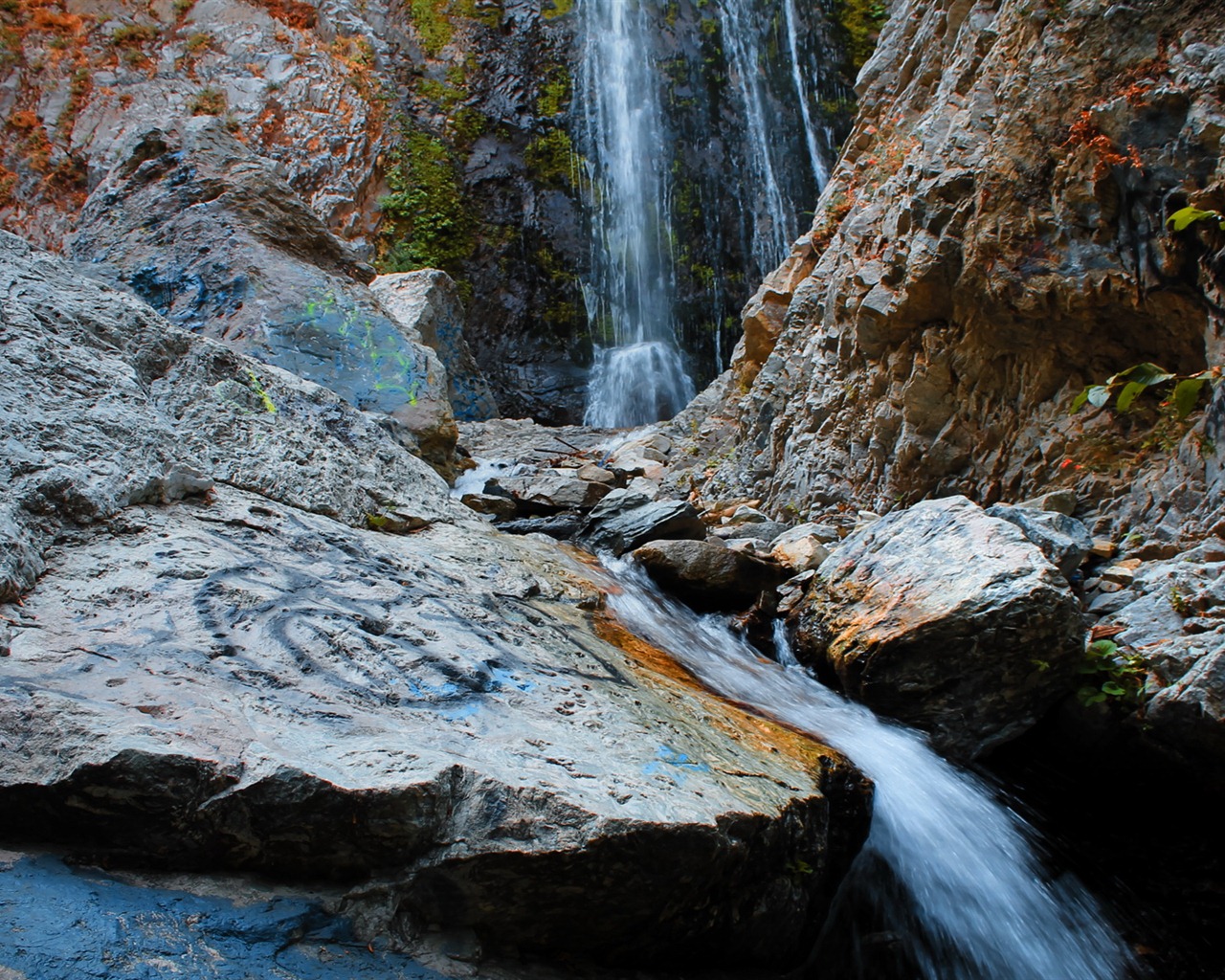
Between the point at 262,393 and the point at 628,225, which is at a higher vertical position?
the point at 628,225

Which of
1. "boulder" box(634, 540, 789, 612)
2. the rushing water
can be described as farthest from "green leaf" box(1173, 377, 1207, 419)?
"boulder" box(634, 540, 789, 612)

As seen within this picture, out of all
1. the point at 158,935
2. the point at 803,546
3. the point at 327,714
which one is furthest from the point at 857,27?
the point at 158,935

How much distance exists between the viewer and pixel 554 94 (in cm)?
1644

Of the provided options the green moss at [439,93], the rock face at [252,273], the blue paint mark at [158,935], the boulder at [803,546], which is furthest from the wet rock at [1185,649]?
the green moss at [439,93]

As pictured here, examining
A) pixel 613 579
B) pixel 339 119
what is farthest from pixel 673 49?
pixel 613 579

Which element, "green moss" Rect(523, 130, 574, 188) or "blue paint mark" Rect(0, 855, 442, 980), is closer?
"blue paint mark" Rect(0, 855, 442, 980)

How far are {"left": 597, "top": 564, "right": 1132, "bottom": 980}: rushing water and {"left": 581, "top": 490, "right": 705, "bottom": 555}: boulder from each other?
6.86 feet

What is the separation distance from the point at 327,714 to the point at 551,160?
53.0 feet

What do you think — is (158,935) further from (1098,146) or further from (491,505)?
(491,505)

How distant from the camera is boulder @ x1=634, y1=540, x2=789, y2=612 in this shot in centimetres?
429

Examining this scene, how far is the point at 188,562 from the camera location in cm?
220

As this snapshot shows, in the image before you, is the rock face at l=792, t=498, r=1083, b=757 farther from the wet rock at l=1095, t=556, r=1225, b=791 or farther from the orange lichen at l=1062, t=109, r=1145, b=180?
the orange lichen at l=1062, t=109, r=1145, b=180

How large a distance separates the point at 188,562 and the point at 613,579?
7.84 feet

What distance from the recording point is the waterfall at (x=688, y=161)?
1515 centimetres
